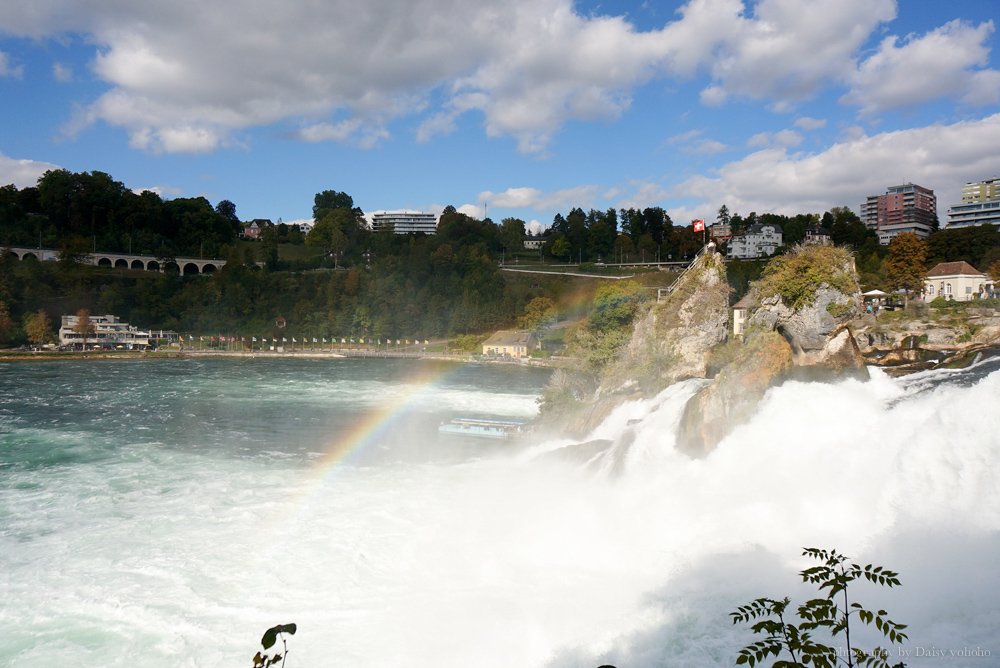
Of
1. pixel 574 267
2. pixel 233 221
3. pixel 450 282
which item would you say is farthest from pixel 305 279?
pixel 233 221

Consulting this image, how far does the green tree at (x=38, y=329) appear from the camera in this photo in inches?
3497

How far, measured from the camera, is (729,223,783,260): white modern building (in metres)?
119

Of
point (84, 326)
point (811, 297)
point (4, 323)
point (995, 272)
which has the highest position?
point (995, 272)

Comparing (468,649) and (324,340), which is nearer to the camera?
(468,649)

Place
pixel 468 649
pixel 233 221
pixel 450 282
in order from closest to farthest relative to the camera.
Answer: pixel 468 649 < pixel 450 282 < pixel 233 221

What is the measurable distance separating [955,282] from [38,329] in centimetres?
10653

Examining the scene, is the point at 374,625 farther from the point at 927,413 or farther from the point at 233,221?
the point at 233,221

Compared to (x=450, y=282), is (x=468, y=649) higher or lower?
lower

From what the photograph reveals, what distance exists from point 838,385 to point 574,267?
108 m

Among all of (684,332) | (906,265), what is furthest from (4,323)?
(906,265)

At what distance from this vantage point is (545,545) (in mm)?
15312

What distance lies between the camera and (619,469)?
60.4 ft

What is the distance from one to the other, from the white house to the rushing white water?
20256 millimetres

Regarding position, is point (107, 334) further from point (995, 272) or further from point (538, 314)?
point (995, 272)
